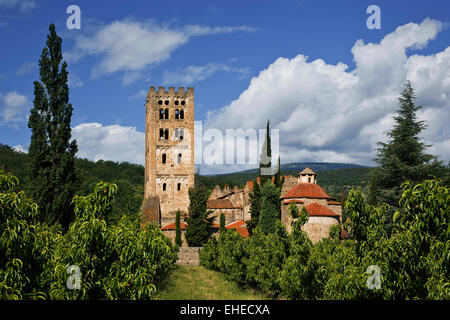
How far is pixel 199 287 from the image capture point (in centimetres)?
2834

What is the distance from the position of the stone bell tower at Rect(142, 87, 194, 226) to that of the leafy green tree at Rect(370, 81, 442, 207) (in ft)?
85.8

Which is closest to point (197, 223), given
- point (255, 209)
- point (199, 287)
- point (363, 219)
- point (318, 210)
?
point (255, 209)

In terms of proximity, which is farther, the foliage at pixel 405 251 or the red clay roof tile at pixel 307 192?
the red clay roof tile at pixel 307 192

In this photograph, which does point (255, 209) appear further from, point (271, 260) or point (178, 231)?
point (271, 260)

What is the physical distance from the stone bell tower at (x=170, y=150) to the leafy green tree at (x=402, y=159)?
26142 millimetres

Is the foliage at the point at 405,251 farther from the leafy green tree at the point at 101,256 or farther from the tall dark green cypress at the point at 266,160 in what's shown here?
the tall dark green cypress at the point at 266,160

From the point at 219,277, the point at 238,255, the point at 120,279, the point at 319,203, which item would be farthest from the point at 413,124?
the point at 120,279

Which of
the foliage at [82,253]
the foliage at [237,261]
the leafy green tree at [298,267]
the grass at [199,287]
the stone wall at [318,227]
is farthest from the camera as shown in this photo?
the stone wall at [318,227]

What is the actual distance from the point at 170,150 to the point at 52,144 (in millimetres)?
23797

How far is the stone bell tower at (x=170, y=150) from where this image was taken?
52.4 m

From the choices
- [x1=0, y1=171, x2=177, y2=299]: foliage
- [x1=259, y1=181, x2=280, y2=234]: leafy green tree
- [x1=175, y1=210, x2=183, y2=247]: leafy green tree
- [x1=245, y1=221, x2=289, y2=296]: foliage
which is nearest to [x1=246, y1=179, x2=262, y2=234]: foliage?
[x1=259, y1=181, x2=280, y2=234]: leafy green tree

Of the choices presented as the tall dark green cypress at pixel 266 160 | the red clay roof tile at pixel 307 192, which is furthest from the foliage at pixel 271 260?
the tall dark green cypress at pixel 266 160

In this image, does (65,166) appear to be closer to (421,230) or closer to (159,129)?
(159,129)
